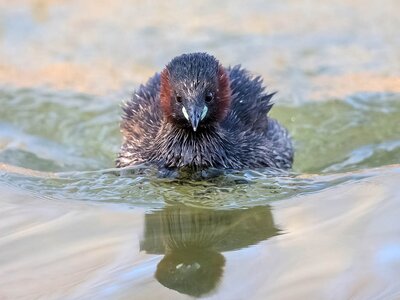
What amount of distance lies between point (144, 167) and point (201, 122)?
690mm

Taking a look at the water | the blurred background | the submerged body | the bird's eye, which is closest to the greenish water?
the water

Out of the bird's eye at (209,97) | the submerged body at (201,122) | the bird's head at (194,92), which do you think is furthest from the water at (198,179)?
the bird's eye at (209,97)

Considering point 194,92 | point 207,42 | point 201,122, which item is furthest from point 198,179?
point 207,42

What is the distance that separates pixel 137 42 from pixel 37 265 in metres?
7.61

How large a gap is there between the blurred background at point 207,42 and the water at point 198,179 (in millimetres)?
31

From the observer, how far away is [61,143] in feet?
34.9

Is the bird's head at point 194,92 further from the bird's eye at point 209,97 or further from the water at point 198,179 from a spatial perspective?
the water at point 198,179

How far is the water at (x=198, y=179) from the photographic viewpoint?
19.9ft

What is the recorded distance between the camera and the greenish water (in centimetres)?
781

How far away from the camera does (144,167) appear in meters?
8.56

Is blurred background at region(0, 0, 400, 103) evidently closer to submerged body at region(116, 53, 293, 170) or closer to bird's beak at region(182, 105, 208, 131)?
submerged body at region(116, 53, 293, 170)

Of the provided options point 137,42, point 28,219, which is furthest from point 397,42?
point 28,219

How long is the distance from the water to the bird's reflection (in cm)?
2

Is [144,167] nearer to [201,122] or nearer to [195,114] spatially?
[201,122]
